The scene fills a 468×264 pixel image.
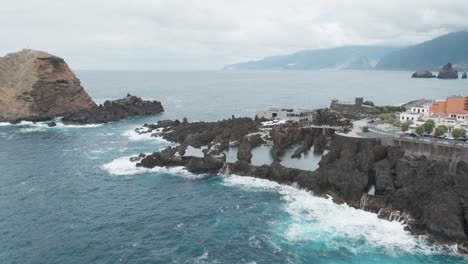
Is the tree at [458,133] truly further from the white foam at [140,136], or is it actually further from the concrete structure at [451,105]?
the white foam at [140,136]

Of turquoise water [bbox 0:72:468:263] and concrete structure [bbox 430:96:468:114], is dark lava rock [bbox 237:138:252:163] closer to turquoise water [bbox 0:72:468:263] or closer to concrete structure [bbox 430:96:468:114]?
turquoise water [bbox 0:72:468:263]

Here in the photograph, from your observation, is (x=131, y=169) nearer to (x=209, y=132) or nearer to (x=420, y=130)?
(x=209, y=132)

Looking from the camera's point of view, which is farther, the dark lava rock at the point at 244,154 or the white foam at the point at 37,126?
the white foam at the point at 37,126

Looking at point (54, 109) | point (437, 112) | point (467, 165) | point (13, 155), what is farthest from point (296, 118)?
point (54, 109)

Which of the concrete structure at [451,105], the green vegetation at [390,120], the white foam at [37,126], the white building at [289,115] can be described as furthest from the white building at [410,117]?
the white foam at [37,126]

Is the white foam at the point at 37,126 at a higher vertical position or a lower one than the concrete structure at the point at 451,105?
lower

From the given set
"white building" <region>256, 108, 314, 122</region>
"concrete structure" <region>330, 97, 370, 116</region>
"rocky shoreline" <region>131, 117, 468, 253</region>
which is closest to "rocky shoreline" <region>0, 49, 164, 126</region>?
"white building" <region>256, 108, 314, 122</region>

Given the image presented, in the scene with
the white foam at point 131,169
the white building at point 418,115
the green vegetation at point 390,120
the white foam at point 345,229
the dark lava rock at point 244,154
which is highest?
the white building at point 418,115

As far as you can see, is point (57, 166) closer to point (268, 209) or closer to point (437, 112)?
point (268, 209)
